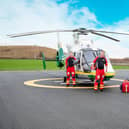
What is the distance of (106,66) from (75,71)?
2.42 meters

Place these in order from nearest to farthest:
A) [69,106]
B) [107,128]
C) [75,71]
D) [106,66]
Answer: [107,128]
[69,106]
[106,66]
[75,71]

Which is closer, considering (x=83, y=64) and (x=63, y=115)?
(x=63, y=115)

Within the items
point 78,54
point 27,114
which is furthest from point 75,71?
A: point 27,114

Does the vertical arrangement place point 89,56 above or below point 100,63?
above

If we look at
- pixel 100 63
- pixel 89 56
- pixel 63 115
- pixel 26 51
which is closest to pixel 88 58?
pixel 89 56

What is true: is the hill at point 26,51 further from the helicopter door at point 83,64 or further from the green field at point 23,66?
the helicopter door at point 83,64

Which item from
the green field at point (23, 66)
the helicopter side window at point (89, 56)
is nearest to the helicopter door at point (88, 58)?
the helicopter side window at point (89, 56)

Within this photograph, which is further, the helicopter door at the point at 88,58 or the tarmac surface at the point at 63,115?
the helicopter door at the point at 88,58

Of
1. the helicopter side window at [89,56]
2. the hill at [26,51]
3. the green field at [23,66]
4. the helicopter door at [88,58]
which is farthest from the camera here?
the hill at [26,51]

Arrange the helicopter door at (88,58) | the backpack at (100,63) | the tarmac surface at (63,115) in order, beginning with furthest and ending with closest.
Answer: the helicopter door at (88,58), the backpack at (100,63), the tarmac surface at (63,115)

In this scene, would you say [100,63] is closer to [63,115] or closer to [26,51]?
[63,115]

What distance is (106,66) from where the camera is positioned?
33.7 feet

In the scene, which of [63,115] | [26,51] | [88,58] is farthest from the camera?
[26,51]

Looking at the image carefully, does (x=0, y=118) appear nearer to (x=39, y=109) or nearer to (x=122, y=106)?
(x=39, y=109)
